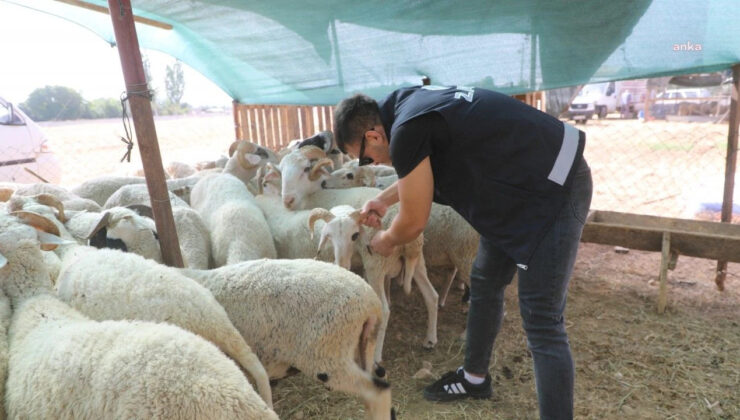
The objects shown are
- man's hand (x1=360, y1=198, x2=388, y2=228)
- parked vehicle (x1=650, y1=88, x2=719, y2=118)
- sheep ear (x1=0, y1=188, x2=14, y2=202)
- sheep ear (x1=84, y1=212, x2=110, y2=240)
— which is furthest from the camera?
parked vehicle (x1=650, y1=88, x2=719, y2=118)

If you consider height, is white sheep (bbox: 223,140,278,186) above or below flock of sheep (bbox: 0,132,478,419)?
above

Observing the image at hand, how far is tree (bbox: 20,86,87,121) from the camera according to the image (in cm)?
2311

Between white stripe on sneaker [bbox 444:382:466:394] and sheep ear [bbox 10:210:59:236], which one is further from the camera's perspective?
white stripe on sneaker [bbox 444:382:466:394]

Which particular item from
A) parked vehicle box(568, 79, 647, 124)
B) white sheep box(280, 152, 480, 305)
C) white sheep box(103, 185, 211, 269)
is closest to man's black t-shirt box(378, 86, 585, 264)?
white sheep box(280, 152, 480, 305)

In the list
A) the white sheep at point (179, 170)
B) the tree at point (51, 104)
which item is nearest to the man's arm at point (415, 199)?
the white sheep at point (179, 170)

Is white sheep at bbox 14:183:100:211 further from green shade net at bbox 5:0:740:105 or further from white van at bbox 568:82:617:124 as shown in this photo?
white van at bbox 568:82:617:124

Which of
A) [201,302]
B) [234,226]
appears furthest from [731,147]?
[201,302]

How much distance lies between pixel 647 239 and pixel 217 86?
247 inches

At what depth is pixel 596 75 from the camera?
471 centimetres

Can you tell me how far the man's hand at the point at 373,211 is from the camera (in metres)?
2.87

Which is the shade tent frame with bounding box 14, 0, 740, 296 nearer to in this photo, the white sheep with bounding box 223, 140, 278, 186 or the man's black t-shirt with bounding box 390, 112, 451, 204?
the white sheep with bounding box 223, 140, 278, 186

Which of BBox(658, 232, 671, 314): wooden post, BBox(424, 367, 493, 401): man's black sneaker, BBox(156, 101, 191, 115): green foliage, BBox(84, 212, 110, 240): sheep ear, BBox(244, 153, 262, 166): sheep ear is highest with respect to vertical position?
BBox(156, 101, 191, 115): green foliage

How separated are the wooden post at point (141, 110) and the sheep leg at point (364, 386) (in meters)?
1.20

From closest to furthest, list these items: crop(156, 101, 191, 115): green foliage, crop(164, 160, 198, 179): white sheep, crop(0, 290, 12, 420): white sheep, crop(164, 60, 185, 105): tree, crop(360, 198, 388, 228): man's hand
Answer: crop(0, 290, 12, 420): white sheep → crop(360, 198, 388, 228): man's hand → crop(164, 160, 198, 179): white sheep → crop(164, 60, 185, 105): tree → crop(156, 101, 191, 115): green foliage
